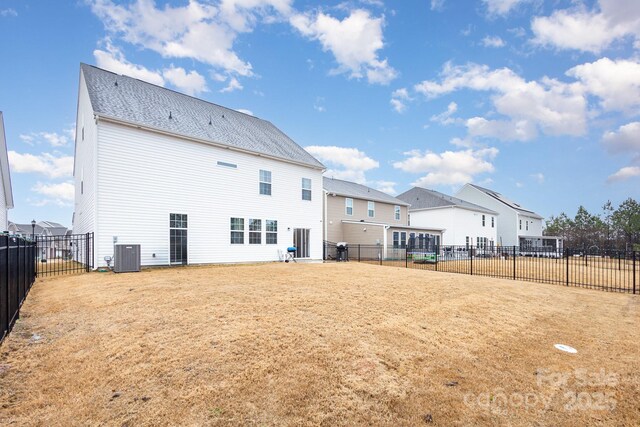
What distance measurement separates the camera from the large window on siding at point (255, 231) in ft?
59.1

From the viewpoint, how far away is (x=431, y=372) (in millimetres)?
4102

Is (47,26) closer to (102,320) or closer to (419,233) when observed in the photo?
(102,320)

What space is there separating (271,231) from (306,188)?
4109mm

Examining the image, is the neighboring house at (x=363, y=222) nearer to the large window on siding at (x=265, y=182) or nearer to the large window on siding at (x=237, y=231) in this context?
the large window on siding at (x=265, y=182)

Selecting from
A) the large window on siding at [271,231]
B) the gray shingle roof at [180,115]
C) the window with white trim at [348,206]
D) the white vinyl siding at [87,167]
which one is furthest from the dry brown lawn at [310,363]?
the window with white trim at [348,206]

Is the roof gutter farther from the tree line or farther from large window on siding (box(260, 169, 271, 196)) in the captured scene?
the tree line

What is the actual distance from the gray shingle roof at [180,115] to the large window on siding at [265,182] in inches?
48.1

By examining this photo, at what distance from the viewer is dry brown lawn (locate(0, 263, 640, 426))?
10.4ft

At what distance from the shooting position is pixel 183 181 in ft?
50.9

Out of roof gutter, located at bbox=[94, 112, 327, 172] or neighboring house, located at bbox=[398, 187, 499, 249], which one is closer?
roof gutter, located at bbox=[94, 112, 327, 172]

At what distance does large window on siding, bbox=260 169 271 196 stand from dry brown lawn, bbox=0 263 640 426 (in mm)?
11396

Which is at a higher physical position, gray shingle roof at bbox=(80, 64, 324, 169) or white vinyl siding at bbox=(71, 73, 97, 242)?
gray shingle roof at bbox=(80, 64, 324, 169)

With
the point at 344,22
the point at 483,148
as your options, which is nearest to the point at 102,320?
the point at 344,22

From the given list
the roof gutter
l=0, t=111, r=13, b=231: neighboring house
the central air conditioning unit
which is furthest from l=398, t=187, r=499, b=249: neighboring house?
l=0, t=111, r=13, b=231: neighboring house
